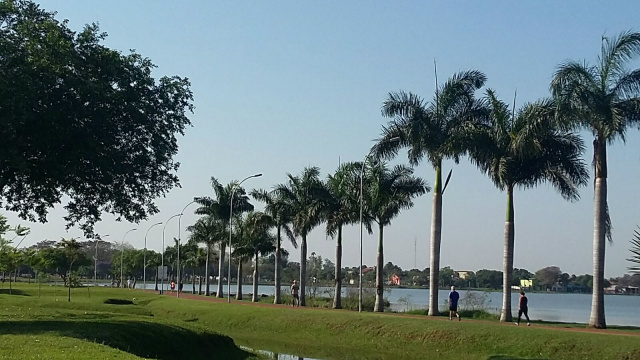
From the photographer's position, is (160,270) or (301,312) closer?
(301,312)

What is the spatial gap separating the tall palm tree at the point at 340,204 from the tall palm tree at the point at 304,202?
0.78 m

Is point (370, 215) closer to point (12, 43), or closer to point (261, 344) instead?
point (261, 344)

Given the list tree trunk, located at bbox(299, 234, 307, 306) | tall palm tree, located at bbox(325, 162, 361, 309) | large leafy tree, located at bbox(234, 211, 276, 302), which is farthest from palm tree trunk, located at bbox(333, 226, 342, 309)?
large leafy tree, located at bbox(234, 211, 276, 302)

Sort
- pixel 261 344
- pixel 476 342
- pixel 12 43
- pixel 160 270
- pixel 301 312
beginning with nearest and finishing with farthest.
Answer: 1. pixel 12 43
2. pixel 476 342
3. pixel 261 344
4. pixel 301 312
5. pixel 160 270

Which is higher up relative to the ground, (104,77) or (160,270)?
(104,77)

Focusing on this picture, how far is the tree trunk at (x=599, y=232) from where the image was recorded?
34.4 metres

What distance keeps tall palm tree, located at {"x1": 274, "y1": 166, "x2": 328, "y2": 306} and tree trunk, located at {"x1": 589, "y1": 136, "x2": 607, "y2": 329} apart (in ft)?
90.3

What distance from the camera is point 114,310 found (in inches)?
1902

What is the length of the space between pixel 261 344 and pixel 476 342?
37.6 ft

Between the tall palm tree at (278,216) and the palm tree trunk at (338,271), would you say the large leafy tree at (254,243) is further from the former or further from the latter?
the palm tree trunk at (338,271)

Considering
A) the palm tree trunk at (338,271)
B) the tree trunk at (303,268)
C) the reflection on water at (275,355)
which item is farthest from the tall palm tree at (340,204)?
the reflection on water at (275,355)

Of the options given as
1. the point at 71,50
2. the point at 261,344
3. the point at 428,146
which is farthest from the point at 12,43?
the point at 428,146

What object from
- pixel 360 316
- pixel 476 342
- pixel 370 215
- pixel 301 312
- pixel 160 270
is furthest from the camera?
pixel 160 270

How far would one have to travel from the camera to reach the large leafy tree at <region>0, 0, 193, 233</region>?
25422 mm
